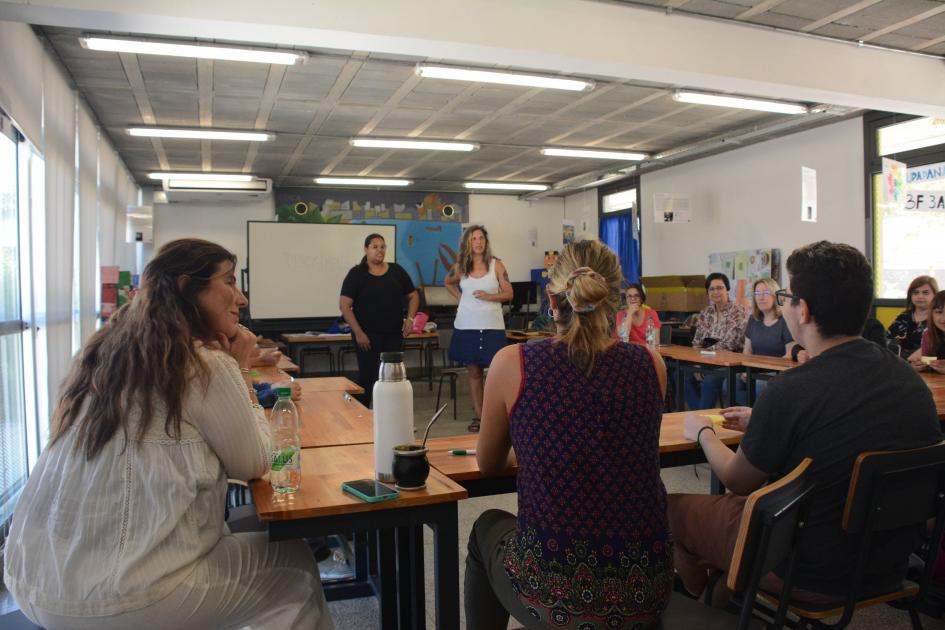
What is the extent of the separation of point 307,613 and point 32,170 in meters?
4.45

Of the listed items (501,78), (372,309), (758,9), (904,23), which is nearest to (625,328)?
(372,309)

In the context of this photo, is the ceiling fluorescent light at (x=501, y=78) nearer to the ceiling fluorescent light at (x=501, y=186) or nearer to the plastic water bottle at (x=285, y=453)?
the plastic water bottle at (x=285, y=453)

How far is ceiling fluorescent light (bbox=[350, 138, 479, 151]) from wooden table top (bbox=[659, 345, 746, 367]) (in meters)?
4.30

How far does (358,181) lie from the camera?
457 inches

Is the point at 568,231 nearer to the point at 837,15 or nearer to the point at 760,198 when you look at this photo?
the point at 760,198

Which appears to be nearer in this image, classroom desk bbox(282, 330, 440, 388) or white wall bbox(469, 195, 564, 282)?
classroom desk bbox(282, 330, 440, 388)

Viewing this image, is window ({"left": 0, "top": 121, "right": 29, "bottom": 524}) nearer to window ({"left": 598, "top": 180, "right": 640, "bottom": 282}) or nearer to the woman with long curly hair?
the woman with long curly hair

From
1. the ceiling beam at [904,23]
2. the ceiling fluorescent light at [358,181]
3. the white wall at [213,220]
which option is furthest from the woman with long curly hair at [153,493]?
the white wall at [213,220]

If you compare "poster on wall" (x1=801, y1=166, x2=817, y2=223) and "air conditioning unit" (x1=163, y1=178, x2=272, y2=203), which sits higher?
"air conditioning unit" (x1=163, y1=178, x2=272, y2=203)

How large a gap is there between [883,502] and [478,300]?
13.0 ft

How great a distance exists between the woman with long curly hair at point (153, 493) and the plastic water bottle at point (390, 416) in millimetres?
280

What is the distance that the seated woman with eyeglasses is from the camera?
205 inches

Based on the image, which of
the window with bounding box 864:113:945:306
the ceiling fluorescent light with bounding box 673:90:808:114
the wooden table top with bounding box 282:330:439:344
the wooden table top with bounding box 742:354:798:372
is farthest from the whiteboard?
the wooden table top with bounding box 742:354:798:372

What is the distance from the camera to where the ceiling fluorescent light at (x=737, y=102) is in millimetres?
6770
